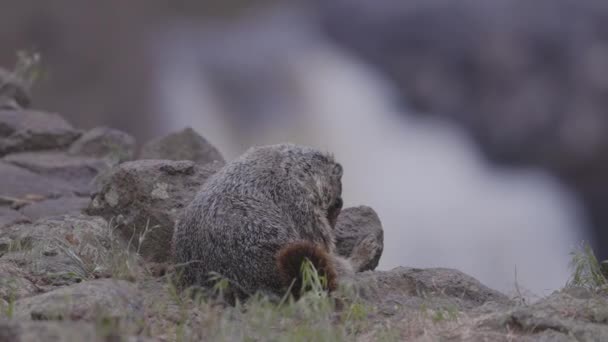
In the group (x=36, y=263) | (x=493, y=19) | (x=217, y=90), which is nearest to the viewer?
(x=36, y=263)

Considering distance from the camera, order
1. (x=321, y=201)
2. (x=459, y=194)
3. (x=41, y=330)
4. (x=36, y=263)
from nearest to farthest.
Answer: (x=41, y=330)
(x=36, y=263)
(x=321, y=201)
(x=459, y=194)

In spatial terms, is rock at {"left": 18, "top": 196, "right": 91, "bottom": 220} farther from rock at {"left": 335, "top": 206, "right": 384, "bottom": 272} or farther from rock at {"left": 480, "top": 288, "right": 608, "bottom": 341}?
rock at {"left": 480, "top": 288, "right": 608, "bottom": 341}

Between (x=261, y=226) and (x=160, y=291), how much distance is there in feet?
1.85

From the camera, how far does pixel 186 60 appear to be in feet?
38.9

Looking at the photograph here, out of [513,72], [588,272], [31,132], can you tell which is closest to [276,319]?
[588,272]

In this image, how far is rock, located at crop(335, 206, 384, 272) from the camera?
4289mm

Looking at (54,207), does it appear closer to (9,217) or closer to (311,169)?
(9,217)

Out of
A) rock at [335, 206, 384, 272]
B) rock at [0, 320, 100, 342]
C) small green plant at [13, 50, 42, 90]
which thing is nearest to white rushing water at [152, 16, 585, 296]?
small green plant at [13, 50, 42, 90]

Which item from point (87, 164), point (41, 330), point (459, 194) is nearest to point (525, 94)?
point (459, 194)

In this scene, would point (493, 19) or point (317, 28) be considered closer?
point (493, 19)

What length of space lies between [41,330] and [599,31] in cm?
967

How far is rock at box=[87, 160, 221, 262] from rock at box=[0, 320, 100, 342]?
2.04 metres

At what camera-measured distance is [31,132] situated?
6.18m

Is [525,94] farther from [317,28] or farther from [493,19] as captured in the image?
[317,28]
